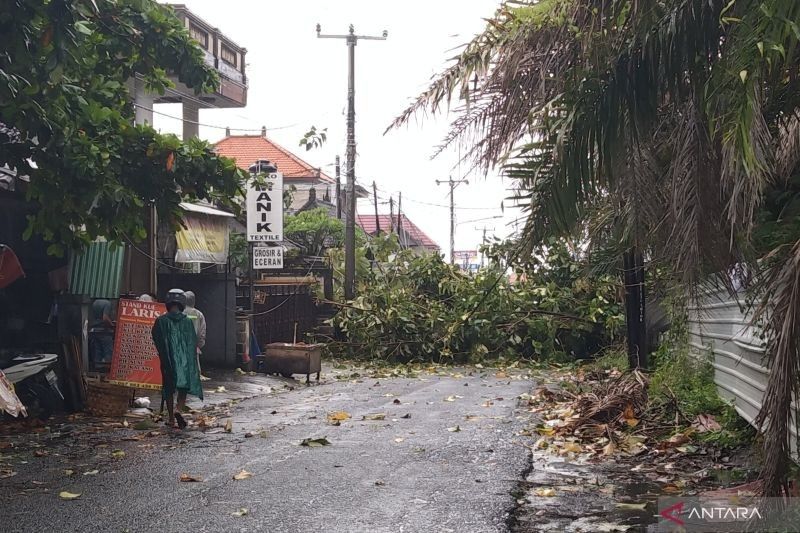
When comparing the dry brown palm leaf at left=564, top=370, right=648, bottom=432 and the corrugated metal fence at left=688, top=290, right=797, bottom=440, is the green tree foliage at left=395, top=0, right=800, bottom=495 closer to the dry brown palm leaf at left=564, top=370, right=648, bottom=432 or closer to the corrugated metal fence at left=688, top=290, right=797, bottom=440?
the corrugated metal fence at left=688, top=290, right=797, bottom=440

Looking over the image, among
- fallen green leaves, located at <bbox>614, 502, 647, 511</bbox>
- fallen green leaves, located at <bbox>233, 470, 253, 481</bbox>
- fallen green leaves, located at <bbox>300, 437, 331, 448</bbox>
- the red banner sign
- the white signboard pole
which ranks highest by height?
the white signboard pole

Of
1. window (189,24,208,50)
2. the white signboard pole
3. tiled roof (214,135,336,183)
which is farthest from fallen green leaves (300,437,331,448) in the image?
tiled roof (214,135,336,183)

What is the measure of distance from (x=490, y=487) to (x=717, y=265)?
2727 mm

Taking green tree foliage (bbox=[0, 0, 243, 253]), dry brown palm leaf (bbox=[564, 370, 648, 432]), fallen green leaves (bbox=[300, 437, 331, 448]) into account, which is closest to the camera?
green tree foliage (bbox=[0, 0, 243, 253])

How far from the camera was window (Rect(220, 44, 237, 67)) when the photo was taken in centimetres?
3334

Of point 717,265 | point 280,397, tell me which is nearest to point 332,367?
point 280,397

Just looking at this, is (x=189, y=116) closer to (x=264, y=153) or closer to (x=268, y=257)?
(x=268, y=257)

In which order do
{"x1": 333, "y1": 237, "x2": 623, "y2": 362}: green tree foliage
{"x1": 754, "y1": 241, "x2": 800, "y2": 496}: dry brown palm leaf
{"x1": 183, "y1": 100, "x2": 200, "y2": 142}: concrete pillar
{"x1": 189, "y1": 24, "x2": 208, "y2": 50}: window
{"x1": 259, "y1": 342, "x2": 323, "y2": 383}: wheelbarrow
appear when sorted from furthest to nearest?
{"x1": 189, "y1": 24, "x2": 208, "y2": 50}: window
{"x1": 183, "y1": 100, "x2": 200, "y2": 142}: concrete pillar
{"x1": 333, "y1": 237, "x2": 623, "y2": 362}: green tree foliage
{"x1": 259, "y1": 342, "x2": 323, "y2": 383}: wheelbarrow
{"x1": 754, "y1": 241, "x2": 800, "y2": 496}: dry brown palm leaf

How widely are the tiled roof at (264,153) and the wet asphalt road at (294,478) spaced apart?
35796 mm

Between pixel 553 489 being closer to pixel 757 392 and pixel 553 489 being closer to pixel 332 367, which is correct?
pixel 757 392

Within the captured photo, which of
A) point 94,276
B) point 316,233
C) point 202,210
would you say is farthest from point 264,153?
point 94,276

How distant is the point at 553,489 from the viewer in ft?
23.8

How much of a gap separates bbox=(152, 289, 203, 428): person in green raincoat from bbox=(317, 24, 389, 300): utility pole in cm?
1422

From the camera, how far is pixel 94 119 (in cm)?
1063
